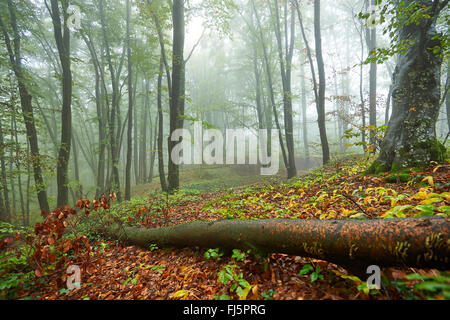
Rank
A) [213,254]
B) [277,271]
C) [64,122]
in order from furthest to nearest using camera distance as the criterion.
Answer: [64,122], [213,254], [277,271]

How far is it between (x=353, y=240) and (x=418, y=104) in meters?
4.38

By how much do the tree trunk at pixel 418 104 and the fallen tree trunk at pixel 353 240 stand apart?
11.6 ft

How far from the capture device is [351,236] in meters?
1.57

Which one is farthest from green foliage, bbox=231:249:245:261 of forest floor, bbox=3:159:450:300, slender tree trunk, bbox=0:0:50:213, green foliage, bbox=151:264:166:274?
slender tree trunk, bbox=0:0:50:213

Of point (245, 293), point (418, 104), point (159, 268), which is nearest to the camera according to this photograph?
point (245, 293)

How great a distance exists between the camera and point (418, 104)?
385cm

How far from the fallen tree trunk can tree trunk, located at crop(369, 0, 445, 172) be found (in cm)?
353

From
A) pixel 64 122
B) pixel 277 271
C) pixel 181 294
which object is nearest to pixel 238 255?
pixel 277 271

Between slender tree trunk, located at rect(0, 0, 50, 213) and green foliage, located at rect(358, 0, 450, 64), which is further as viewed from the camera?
slender tree trunk, located at rect(0, 0, 50, 213)

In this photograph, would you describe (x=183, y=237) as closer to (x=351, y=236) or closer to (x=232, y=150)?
(x=351, y=236)

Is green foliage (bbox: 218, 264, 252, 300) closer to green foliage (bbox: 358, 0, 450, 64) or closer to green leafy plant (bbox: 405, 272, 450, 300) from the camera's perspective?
green leafy plant (bbox: 405, 272, 450, 300)

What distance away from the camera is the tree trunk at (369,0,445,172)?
3.71 m

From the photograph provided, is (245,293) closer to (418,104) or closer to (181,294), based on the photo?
(181,294)

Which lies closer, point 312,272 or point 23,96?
point 312,272
